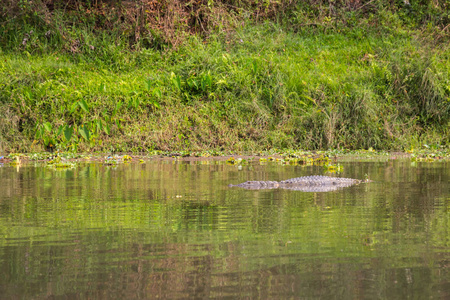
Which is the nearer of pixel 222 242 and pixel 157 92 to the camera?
pixel 222 242

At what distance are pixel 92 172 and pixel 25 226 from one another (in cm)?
509

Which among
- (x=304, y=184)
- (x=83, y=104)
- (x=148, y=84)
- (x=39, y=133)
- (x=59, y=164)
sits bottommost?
(x=304, y=184)

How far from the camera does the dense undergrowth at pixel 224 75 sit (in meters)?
14.5

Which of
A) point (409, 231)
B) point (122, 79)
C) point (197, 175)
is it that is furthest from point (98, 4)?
point (409, 231)

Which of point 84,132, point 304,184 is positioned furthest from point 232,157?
point 304,184

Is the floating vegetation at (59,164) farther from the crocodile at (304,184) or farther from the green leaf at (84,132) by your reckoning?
the crocodile at (304,184)

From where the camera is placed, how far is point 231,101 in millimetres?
15188

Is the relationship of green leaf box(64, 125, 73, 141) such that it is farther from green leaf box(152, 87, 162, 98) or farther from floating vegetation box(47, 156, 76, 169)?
green leaf box(152, 87, 162, 98)

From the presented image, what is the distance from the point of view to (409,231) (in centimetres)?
473

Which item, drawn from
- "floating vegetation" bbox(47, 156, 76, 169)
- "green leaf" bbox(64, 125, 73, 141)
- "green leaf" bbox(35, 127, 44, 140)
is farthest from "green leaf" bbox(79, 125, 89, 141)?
"floating vegetation" bbox(47, 156, 76, 169)

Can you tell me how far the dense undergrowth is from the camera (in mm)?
14492

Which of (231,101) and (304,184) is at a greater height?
(231,101)

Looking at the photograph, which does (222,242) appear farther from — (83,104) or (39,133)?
(39,133)

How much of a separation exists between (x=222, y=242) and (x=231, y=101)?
10960 millimetres
